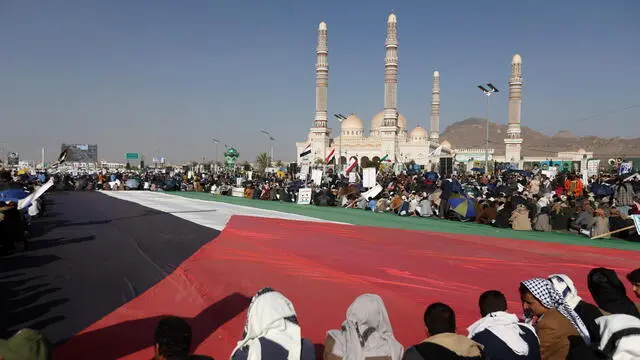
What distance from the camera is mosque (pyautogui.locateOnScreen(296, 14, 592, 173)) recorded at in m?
71.8

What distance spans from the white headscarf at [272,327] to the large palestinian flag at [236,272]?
4.63 feet

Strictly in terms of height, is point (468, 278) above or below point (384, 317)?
below

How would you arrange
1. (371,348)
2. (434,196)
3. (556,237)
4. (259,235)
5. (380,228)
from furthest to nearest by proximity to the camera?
(434,196) → (380,228) → (556,237) → (259,235) → (371,348)

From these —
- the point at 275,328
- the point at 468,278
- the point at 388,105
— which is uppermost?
the point at 388,105

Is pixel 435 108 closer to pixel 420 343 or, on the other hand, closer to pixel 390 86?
pixel 390 86

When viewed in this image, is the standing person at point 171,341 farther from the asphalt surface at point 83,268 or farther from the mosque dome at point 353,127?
the mosque dome at point 353,127

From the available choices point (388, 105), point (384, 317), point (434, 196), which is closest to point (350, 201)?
point (434, 196)

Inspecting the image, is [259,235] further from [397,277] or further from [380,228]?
[397,277]

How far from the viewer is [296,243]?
1017 cm

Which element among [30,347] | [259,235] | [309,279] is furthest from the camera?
[259,235]

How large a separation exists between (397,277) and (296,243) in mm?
3260

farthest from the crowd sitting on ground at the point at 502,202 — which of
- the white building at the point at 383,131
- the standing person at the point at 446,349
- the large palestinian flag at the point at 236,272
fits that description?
the white building at the point at 383,131

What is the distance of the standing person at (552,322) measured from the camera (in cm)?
366

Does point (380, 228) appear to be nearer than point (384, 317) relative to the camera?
No
